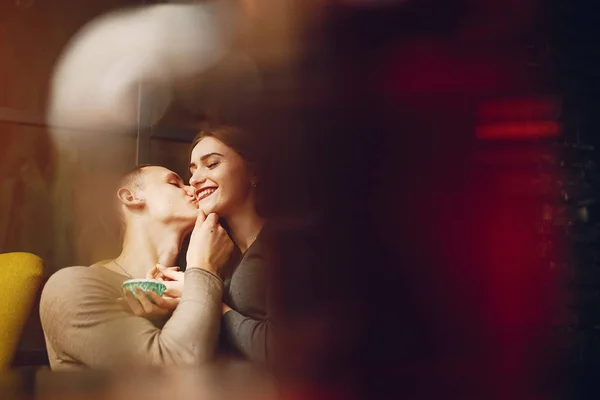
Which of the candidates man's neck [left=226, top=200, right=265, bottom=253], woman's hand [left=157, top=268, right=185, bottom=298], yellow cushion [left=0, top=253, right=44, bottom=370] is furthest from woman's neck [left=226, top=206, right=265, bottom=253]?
yellow cushion [left=0, top=253, right=44, bottom=370]

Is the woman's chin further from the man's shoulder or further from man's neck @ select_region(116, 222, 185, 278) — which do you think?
the man's shoulder

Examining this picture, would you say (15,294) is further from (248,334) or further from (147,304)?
(248,334)

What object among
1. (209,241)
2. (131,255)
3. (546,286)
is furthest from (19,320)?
(546,286)

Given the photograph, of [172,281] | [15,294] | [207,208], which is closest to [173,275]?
[172,281]

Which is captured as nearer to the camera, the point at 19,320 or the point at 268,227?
the point at 19,320

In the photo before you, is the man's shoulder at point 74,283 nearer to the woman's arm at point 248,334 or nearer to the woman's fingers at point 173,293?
the woman's fingers at point 173,293

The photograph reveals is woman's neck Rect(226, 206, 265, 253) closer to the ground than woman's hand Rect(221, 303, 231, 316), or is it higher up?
higher up

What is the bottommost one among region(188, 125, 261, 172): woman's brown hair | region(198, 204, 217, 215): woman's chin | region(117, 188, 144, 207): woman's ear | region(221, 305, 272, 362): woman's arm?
region(221, 305, 272, 362): woman's arm

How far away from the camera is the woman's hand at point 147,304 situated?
33.4 inches

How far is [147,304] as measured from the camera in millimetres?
851

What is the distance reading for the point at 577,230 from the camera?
118 centimetres

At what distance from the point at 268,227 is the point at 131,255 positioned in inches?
8.6

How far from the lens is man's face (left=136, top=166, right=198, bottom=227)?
89 cm

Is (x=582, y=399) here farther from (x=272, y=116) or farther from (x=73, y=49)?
(x=73, y=49)
